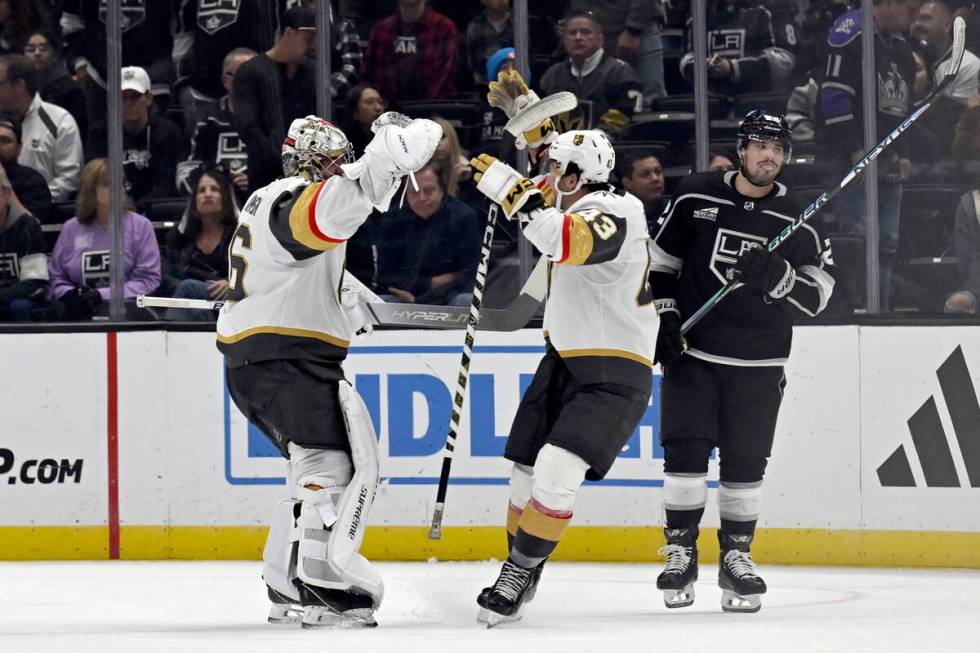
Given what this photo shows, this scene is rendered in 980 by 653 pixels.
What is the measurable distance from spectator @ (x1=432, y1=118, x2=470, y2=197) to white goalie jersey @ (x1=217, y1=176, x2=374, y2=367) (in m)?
1.60

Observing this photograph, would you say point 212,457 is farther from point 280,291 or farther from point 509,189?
point 509,189

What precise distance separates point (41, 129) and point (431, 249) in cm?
145

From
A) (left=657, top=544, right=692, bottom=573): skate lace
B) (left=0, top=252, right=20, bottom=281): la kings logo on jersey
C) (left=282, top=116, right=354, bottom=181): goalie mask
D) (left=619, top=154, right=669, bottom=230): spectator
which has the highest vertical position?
(left=282, top=116, right=354, bottom=181): goalie mask

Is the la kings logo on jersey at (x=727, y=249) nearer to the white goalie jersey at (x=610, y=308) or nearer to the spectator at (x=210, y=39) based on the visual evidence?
the white goalie jersey at (x=610, y=308)

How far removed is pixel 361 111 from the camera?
532 centimetres

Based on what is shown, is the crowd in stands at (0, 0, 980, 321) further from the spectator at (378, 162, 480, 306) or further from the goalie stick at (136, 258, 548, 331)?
the goalie stick at (136, 258, 548, 331)

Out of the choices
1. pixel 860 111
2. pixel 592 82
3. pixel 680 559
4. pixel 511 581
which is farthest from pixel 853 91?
pixel 511 581

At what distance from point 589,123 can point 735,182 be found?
48.8 inches

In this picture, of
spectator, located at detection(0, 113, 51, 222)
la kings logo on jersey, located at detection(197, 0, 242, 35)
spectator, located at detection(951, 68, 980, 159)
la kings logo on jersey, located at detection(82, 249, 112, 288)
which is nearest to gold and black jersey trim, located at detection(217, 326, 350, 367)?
la kings logo on jersey, located at detection(82, 249, 112, 288)

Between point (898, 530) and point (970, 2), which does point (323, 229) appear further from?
point (970, 2)

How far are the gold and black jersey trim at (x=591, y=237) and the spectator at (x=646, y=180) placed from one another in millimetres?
1609

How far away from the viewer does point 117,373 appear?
16.8ft

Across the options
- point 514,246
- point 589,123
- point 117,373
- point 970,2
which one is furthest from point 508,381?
point 970,2

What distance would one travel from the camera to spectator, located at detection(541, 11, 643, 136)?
5289mm
